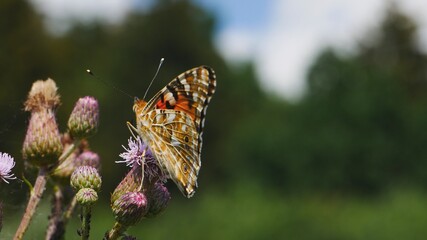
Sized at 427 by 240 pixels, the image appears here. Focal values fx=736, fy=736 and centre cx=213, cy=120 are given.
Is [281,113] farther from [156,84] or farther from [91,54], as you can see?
[91,54]

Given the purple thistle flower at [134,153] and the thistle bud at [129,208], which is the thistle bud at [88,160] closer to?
the purple thistle flower at [134,153]

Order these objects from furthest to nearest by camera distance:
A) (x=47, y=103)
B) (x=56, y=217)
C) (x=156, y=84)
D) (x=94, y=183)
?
1. (x=156, y=84)
2. (x=47, y=103)
3. (x=56, y=217)
4. (x=94, y=183)

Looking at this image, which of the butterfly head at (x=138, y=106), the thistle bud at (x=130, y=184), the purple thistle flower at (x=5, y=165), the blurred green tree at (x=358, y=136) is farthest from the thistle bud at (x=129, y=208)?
the blurred green tree at (x=358, y=136)

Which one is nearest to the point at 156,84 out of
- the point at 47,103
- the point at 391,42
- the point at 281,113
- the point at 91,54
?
the point at 281,113

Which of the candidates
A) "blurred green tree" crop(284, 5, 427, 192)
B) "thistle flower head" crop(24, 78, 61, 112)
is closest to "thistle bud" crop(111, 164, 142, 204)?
"thistle flower head" crop(24, 78, 61, 112)

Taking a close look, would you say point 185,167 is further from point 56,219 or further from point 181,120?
point 56,219

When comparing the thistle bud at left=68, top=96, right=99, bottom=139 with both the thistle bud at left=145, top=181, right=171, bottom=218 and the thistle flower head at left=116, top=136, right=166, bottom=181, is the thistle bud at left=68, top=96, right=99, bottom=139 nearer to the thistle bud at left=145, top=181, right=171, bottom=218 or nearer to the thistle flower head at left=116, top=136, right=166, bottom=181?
the thistle flower head at left=116, top=136, right=166, bottom=181

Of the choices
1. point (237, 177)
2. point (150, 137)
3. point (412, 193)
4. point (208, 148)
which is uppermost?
point (208, 148)
